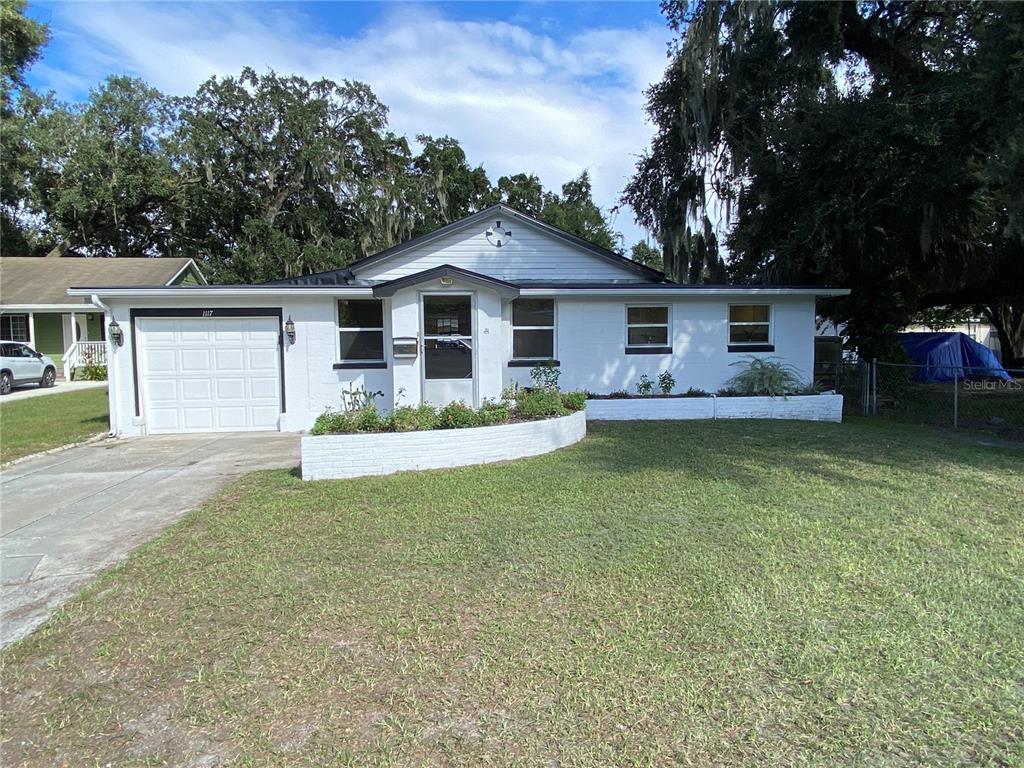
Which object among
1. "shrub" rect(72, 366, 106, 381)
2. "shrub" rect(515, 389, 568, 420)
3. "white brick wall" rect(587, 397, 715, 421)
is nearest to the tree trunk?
"white brick wall" rect(587, 397, 715, 421)

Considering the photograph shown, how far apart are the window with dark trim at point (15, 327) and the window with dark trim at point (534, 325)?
68.8 feet

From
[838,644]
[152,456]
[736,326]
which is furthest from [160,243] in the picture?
[838,644]

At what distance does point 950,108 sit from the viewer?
9445 mm

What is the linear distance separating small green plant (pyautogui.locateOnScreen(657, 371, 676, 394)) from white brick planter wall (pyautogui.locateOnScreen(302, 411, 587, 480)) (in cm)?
458

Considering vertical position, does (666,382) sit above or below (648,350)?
below

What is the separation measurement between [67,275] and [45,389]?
754 cm

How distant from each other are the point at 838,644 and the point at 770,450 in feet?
16.4

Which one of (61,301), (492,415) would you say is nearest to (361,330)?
(492,415)

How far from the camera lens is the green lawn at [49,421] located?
9.33m

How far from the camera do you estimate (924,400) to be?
44.2 feet

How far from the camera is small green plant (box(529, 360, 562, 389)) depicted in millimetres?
11422

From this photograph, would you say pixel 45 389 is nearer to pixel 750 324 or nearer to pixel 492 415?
pixel 492 415

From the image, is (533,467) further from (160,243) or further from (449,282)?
(160,243)

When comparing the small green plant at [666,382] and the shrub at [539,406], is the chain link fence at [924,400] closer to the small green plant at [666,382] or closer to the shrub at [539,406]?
the small green plant at [666,382]
